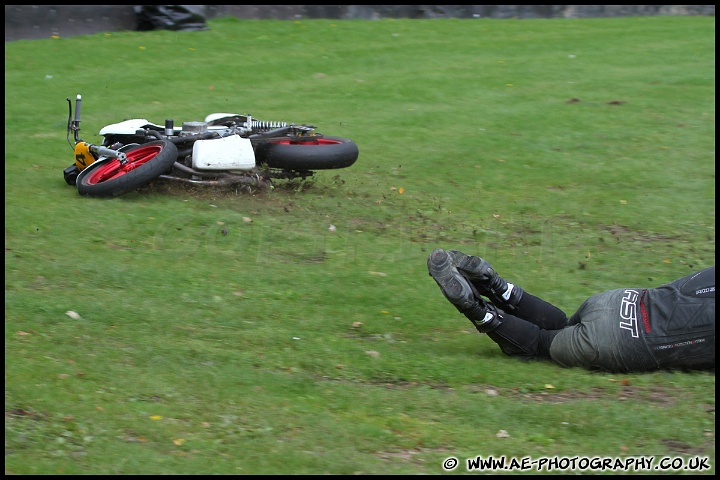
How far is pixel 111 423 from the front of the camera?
179 inches

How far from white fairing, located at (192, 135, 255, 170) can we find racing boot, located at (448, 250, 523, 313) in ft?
13.5

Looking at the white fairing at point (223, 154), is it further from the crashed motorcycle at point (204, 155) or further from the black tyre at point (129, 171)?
the black tyre at point (129, 171)

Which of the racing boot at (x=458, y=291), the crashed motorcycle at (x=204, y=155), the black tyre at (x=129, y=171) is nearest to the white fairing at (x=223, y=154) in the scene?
the crashed motorcycle at (x=204, y=155)

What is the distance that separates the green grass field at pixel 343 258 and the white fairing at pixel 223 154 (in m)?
0.42

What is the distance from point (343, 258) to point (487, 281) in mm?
2533

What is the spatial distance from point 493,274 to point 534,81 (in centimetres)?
1169

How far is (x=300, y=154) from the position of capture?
378 inches

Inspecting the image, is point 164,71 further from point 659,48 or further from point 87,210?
point 659,48

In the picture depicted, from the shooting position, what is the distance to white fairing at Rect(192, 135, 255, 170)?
30.3 feet

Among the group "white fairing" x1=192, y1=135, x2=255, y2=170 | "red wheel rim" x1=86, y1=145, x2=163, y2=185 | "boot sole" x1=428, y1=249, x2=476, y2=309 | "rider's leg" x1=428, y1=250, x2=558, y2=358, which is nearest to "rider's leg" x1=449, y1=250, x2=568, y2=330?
"rider's leg" x1=428, y1=250, x2=558, y2=358

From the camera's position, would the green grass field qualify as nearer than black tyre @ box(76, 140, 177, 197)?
Yes

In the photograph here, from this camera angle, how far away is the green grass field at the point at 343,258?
4.55m

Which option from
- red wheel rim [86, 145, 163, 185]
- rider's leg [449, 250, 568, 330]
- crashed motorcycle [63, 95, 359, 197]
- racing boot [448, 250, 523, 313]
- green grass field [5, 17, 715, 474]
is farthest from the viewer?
→ red wheel rim [86, 145, 163, 185]

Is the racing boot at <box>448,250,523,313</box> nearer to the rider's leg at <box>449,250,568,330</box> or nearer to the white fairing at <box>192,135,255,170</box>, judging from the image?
the rider's leg at <box>449,250,568,330</box>
